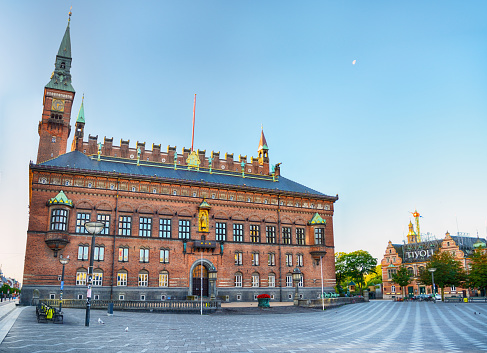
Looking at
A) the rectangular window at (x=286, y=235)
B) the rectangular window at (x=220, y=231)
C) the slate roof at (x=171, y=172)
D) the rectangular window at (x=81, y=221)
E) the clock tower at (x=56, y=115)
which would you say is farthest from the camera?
the rectangular window at (x=286, y=235)

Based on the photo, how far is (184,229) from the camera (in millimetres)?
55125

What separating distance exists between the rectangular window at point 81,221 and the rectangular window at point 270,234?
24929mm

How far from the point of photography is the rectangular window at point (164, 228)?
53.9 m

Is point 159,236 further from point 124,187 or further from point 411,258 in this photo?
point 411,258

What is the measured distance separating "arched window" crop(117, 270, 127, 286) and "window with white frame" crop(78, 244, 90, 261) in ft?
14.4

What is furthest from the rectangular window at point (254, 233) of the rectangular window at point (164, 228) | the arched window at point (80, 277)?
the arched window at point (80, 277)

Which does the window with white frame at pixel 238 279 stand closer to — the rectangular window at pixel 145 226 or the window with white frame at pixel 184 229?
the window with white frame at pixel 184 229

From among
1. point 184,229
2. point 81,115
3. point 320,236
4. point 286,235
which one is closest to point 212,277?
point 184,229

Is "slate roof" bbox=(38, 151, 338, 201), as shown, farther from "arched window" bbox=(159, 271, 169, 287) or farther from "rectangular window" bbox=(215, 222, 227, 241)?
"arched window" bbox=(159, 271, 169, 287)

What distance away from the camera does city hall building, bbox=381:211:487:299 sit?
9069cm

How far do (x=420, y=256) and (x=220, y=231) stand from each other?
207 feet

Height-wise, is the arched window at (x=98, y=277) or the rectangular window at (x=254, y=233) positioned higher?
the rectangular window at (x=254, y=233)

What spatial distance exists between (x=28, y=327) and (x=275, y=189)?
4300 centimetres

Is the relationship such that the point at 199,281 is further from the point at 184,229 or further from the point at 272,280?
the point at 272,280
